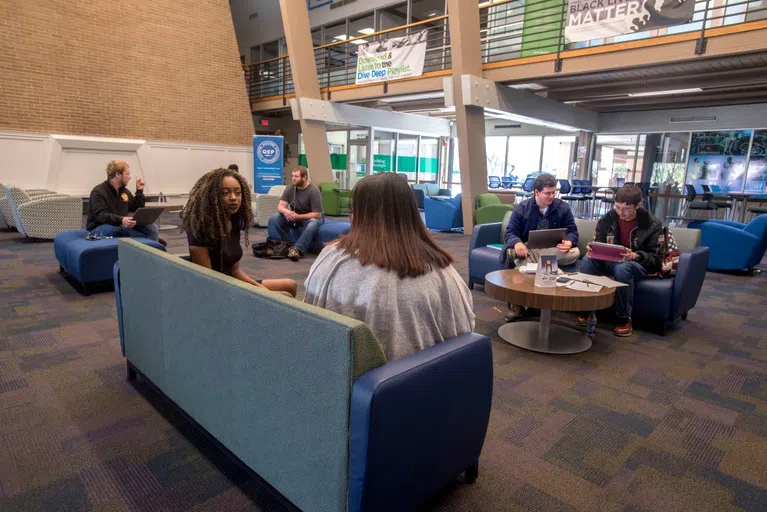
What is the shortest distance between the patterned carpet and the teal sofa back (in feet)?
0.82

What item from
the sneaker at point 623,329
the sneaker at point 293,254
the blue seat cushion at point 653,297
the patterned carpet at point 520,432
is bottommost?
the patterned carpet at point 520,432

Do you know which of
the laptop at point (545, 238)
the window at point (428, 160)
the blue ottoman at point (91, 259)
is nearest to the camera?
the laptop at point (545, 238)

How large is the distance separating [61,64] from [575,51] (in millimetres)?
9694

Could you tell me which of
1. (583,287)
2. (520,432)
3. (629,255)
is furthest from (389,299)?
(629,255)

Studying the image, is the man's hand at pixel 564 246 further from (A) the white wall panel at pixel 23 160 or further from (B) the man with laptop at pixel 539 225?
(A) the white wall panel at pixel 23 160

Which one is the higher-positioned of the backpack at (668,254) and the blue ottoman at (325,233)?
the backpack at (668,254)

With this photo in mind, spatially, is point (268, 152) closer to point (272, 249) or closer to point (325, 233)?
point (272, 249)

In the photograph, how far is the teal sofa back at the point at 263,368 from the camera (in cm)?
137

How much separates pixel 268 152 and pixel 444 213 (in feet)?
16.2

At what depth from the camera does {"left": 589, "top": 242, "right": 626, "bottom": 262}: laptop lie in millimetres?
3580

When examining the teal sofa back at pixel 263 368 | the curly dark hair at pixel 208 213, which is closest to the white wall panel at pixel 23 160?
the curly dark hair at pixel 208 213

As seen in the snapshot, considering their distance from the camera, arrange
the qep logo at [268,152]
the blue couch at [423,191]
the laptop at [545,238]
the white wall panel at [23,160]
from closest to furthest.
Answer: the laptop at [545,238]
the white wall panel at [23,160]
the qep logo at [268,152]
the blue couch at [423,191]

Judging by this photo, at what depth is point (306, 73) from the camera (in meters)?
10.4

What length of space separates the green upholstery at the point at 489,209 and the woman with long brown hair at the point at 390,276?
6571mm
